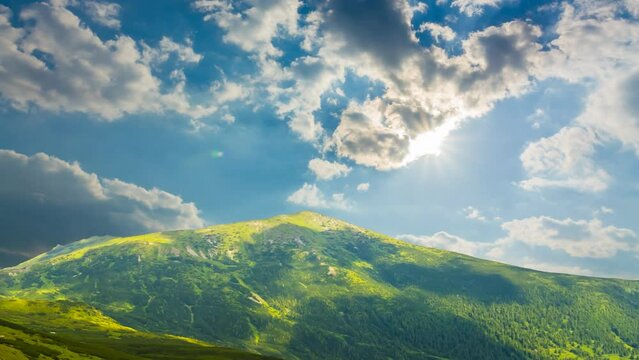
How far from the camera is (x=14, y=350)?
131000mm

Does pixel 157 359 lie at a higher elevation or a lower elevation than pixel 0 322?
lower

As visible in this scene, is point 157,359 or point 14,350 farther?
point 157,359

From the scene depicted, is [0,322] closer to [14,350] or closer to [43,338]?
[43,338]

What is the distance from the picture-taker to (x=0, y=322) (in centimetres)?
17712

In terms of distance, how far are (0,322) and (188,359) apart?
79.1 metres

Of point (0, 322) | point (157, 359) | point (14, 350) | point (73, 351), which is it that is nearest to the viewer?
point (14, 350)

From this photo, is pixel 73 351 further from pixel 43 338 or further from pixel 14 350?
pixel 14 350

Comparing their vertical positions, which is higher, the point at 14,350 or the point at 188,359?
the point at 14,350

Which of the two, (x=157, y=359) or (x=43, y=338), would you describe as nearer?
(x=43, y=338)

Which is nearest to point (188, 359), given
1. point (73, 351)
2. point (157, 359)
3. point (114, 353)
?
point (157, 359)

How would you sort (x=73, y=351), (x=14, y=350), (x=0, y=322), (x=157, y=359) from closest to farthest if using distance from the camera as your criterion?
1. (x=14, y=350)
2. (x=73, y=351)
3. (x=0, y=322)
4. (x=157, y=359)

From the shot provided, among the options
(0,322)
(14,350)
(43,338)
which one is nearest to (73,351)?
(43,338)

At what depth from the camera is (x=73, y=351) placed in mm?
160000

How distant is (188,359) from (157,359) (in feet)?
45.8
